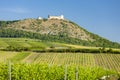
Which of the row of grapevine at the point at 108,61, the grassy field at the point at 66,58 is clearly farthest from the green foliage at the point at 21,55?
the row of grapevine at the point at 108,61

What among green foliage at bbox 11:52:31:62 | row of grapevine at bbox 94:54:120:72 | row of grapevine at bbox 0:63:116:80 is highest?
row of grapevine at bbox 0:63:116:80

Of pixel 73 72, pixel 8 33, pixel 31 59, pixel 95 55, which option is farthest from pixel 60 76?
pixel 8 33

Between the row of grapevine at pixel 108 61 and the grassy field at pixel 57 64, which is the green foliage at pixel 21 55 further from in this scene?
the row of grapevine at pixel 108 61

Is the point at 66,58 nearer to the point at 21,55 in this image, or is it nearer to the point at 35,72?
the point at 21,55

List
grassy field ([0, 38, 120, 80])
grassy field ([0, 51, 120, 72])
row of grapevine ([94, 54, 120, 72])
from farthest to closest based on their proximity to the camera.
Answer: grassy field ([0, 51, 120, 72])
row of grapevine ([94, 54, 120, 72])
grassy field ([0, 38, 120, 80])

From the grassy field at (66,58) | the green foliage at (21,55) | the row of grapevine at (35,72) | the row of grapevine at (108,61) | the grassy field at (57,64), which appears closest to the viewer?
the row of grapevine at (35,72)

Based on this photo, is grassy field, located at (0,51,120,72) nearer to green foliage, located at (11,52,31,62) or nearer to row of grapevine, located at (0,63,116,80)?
green foliage, located at (11,52,31,62)

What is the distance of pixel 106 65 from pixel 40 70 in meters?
40.6

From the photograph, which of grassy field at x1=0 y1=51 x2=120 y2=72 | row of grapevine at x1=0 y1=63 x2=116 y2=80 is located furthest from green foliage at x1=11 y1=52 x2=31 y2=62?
row of grapevine at x1=0 y1=63 x2=116 y2=80

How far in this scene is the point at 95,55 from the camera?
97.4 metres

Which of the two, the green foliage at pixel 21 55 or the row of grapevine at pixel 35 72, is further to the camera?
the green foliage at pixel 21 55

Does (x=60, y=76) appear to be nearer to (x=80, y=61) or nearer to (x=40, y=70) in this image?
(x=40, y=70)

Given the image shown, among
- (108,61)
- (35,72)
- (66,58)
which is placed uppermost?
(35,72)

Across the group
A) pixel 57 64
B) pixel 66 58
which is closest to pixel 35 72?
pixel 57 64
